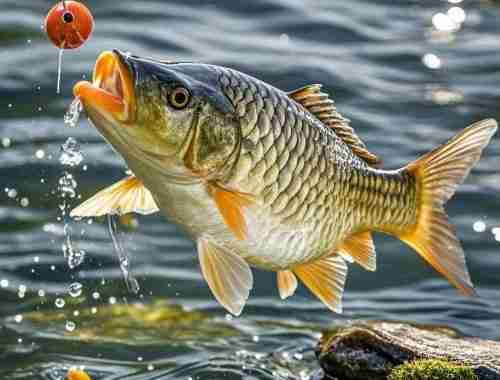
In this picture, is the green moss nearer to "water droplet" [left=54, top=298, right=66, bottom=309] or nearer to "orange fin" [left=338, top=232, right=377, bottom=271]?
"orange fin" [left=338, top=232, right=377, bottom=271]

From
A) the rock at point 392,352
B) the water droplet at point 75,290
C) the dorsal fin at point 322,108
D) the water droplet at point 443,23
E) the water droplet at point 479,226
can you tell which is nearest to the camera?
the dorsal fin at point 322,108

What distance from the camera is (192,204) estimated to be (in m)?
4.05

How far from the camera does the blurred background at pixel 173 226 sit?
22.4 feet

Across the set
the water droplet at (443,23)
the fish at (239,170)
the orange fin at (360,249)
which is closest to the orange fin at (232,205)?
the fish at (239,170)

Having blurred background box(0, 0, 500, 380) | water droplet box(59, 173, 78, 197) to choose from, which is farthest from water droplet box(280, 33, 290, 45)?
water droplet box(59, 173, 78, 197)

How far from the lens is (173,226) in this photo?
859 cm

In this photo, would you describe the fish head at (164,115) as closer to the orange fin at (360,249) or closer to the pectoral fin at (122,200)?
the pectoral fin at (122,200)

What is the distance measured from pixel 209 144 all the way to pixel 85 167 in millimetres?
5234

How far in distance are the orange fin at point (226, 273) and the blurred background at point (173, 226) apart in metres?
1.66

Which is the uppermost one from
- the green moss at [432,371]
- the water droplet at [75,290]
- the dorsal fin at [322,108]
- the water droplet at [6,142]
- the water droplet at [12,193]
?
the dorsal fin at [322,108]

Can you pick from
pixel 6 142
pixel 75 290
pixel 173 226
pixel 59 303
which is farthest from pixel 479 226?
pixel 6 142

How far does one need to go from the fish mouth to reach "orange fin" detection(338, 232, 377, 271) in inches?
42.6

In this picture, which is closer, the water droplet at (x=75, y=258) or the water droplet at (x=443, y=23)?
the water droplet at (x=75, y=258)

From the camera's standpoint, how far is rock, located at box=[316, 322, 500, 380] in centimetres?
550
